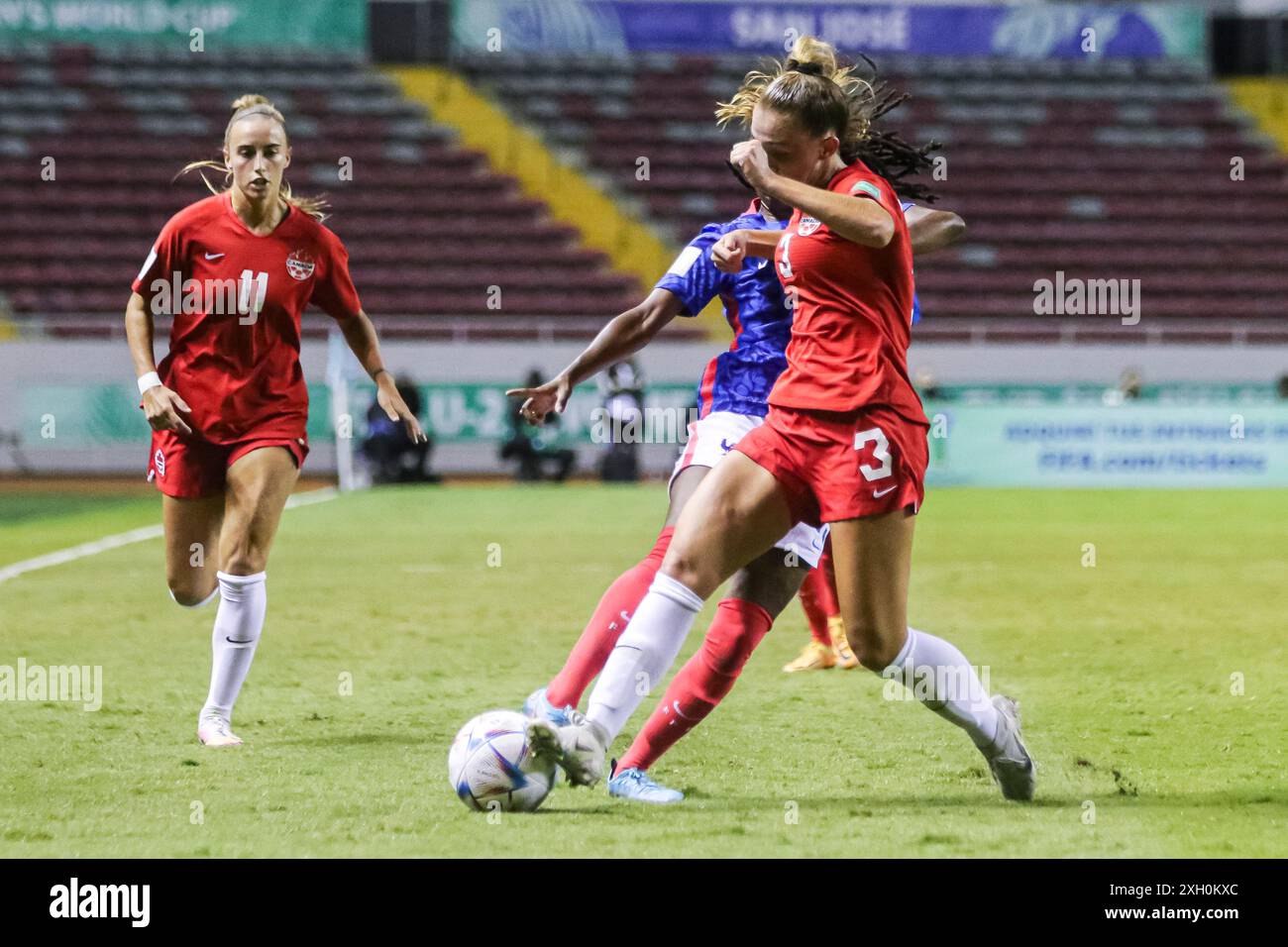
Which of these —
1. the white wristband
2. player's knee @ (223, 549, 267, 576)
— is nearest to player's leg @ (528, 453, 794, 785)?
player's knee @ (223, 549, 267, 576)

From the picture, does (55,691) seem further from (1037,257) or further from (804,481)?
(1037,257)

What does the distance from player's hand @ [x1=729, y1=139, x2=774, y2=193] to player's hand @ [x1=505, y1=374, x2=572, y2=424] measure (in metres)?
1.02

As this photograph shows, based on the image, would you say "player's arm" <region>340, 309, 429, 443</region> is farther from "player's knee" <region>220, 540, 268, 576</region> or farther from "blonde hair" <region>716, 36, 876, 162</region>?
"blonde hair" <region>716, 36, 876, 162</region>

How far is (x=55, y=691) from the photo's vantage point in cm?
746

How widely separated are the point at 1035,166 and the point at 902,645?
29458mm

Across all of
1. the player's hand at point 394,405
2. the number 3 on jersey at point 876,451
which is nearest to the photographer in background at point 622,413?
the player's hand at point 394,405

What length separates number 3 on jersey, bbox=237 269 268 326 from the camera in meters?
6.33

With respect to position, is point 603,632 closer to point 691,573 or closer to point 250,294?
point 691,573

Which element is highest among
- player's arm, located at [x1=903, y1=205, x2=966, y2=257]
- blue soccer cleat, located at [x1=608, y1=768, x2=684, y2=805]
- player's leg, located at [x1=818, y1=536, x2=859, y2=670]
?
player's arm, located at [x1=903, y1=205, x2=966, y2=257]

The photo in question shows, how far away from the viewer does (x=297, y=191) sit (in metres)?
30.8

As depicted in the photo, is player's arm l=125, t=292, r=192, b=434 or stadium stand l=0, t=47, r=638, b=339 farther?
stadium stand l=0, t=47, r=638, b=339

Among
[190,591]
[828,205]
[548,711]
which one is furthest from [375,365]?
[828,205]

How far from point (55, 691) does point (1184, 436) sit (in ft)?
61.1

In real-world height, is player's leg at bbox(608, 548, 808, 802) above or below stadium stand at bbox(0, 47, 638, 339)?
below
